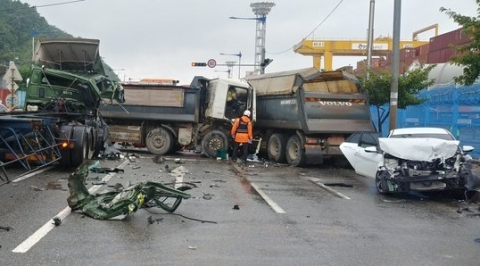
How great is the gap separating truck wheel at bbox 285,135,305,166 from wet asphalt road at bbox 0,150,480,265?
4876mm

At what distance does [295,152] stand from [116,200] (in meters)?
9.68

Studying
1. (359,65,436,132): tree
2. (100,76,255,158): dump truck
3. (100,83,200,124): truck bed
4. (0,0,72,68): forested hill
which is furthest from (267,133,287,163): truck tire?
(0,0,72,68): forested hill

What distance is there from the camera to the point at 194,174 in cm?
1358

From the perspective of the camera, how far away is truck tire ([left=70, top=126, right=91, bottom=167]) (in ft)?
42.0

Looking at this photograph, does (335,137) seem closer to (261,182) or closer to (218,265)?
(261,182)

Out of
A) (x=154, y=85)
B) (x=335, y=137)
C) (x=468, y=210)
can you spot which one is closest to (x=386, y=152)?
(x=468, y=210)

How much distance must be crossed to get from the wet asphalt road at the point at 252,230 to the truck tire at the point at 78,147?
1464 mm

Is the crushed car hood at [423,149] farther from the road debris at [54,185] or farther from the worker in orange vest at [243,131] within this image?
the worker in orange vest at [243,131]

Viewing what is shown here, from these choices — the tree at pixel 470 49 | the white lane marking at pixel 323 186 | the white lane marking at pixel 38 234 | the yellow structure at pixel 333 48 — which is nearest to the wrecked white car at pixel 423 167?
the white lane marking at pixel 323 186

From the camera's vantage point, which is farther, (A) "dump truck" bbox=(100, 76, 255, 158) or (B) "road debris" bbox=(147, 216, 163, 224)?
(A) "dump truck" bbox=(100, 76, 255, 158)

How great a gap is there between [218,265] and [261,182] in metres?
7.10

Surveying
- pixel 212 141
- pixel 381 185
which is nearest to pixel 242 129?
pixel 212 141

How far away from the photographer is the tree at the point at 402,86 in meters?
18.5

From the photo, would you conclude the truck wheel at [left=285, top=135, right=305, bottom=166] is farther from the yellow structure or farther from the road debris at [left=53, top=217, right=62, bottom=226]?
the yellow structure
